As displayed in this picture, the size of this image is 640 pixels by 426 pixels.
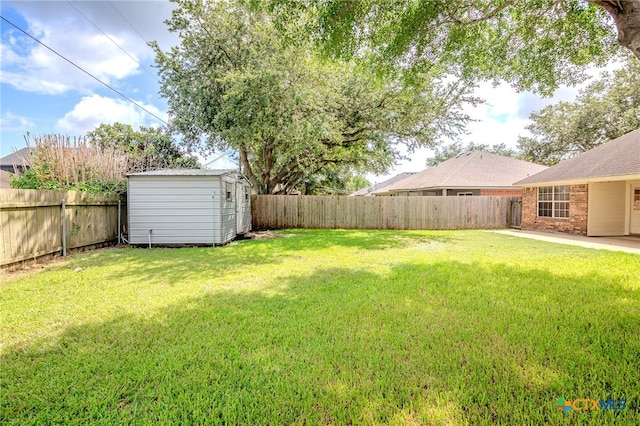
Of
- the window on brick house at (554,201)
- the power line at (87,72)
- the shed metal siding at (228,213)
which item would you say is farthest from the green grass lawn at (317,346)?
the window on brick house at (554,201)

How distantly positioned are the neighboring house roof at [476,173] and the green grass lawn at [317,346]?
12700mm

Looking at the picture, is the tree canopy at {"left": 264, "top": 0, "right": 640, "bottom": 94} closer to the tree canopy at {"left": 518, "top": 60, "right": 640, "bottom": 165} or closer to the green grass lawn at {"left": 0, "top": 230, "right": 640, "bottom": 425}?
the green grass lawn at {"left": 0, "top": 230, "right": 640, "bottom": 425}

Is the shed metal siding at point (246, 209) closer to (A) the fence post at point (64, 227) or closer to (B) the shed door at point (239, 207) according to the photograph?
(B) the shed door at point (239, 207)

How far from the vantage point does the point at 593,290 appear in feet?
14.8

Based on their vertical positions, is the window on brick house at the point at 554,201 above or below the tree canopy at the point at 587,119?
below

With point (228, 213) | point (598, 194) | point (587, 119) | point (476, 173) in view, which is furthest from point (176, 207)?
point (587, 119)

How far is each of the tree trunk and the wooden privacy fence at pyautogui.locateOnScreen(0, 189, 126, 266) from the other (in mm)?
9623

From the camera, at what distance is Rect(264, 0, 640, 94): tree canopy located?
6.39m

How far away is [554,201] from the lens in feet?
41.4

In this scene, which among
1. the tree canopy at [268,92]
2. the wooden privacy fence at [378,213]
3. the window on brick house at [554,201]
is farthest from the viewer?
the wooden privacy fence at [378,213]

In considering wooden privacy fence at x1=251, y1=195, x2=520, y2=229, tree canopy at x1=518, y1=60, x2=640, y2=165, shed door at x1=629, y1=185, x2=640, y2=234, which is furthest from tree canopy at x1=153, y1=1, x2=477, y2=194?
tree canopy at x1=518, y1=60, x2=640, y2=165

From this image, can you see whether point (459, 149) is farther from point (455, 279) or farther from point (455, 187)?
point (455, 279)

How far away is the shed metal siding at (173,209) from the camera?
8.63 metres

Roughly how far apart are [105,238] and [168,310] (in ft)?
21.1
